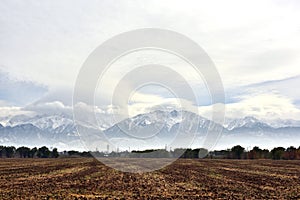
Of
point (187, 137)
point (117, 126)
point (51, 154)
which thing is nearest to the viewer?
point (187, 137)

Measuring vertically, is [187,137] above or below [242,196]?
above

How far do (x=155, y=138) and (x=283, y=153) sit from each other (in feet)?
352

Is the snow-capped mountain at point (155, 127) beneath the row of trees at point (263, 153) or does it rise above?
above

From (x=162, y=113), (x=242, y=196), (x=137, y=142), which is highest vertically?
(x=162, y=113)

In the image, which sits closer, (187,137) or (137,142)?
(187,137)

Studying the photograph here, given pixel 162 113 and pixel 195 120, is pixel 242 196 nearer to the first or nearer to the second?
pixel 195 120

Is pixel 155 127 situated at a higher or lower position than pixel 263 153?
higher

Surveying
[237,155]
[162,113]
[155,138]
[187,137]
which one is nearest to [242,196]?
[187,137]

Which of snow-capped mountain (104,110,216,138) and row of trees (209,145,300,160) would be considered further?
row of trees (209,145,300,160)

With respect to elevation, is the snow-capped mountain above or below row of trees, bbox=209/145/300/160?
above

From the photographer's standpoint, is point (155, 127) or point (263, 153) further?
point (263, 153)

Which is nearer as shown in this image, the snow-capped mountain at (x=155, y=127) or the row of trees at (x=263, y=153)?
the snow-capped mountain at (x=155, y=127)

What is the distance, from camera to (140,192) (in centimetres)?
2611

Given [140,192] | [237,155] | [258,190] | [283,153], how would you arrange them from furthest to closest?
[237,155] → [283,153] → [258,190] → [140,192]
